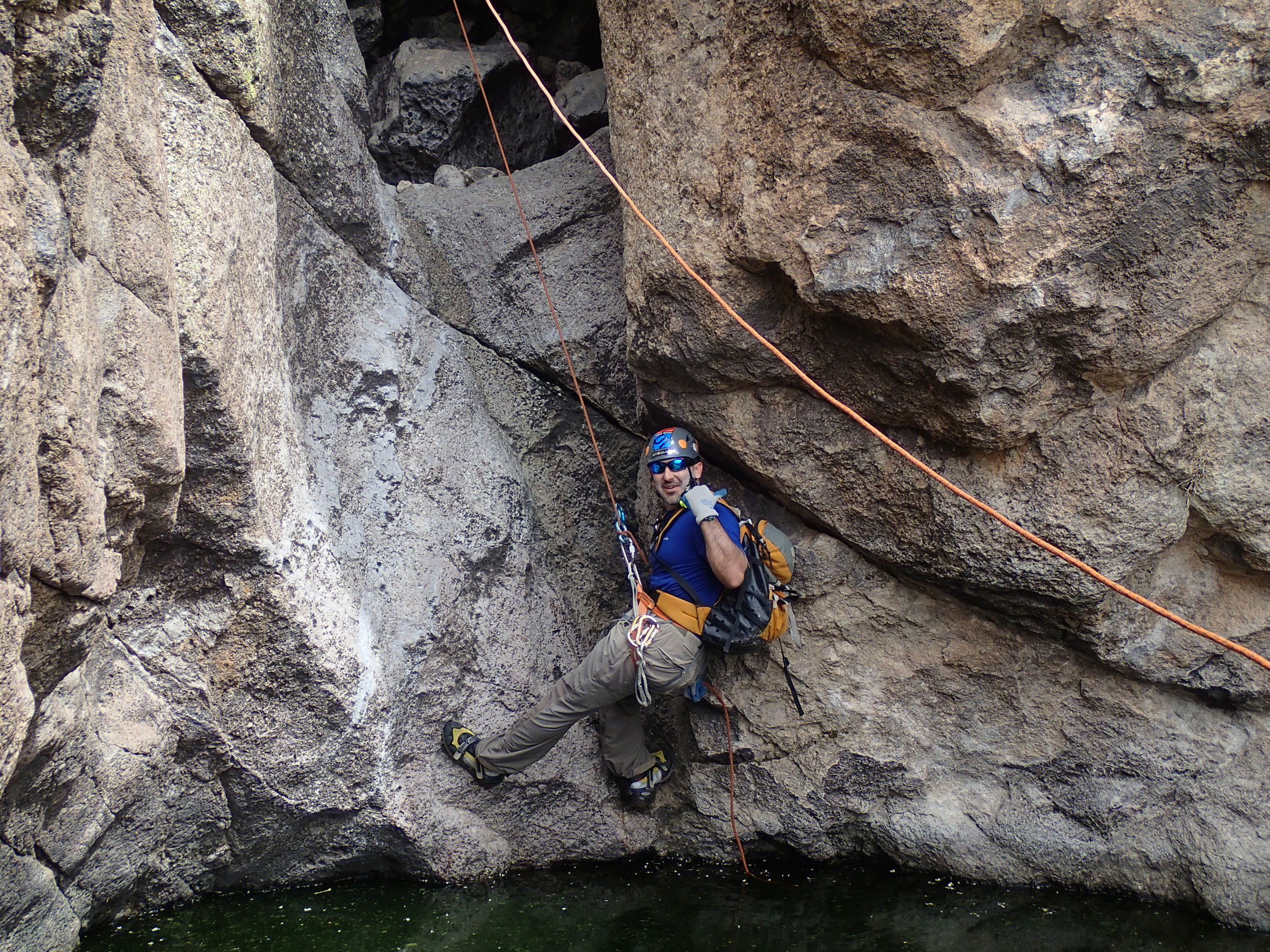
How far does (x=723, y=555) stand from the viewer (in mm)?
3730

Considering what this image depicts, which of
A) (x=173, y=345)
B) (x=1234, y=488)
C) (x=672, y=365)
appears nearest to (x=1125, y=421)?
(x=1234, y=488)

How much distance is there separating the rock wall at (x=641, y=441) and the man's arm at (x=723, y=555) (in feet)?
1.26

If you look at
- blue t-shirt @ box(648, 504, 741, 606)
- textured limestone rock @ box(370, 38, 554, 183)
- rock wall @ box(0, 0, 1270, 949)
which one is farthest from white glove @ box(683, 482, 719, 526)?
textured limestone rock @ box(370, 38, 554, 183)

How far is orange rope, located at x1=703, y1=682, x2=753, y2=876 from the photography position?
4.27m

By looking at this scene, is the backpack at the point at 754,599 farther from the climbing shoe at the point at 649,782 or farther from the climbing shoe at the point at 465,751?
the climbing shoe at the point at 465,751

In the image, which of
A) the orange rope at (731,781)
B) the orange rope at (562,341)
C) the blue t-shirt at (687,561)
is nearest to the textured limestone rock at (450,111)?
the orange rope at (562,341)

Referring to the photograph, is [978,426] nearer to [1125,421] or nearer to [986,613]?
[1125,421]

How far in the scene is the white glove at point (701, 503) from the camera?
3.71m

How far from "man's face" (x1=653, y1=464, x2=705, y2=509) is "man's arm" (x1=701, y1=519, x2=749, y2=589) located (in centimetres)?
25

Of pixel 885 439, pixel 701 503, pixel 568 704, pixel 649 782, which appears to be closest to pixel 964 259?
pixel 885 439

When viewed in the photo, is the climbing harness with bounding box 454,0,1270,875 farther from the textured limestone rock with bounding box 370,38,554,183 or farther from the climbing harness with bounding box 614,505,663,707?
the textured limestone rock with bounding box 370,38,554,183

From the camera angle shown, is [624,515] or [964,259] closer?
[964,259]

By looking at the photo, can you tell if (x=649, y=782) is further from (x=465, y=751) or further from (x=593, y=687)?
(x=465, y=751)

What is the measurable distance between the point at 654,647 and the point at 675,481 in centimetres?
73
